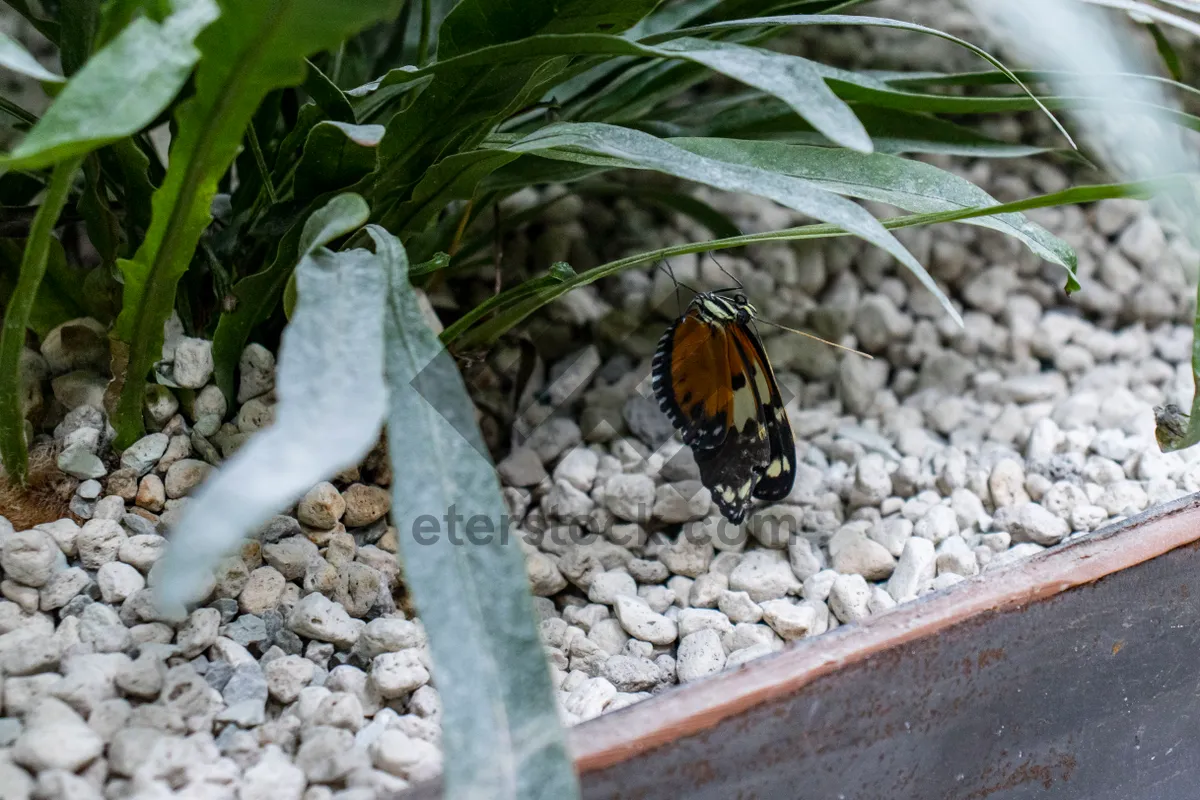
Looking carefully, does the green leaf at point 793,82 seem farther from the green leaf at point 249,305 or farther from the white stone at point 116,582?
the white stone at point 116,582

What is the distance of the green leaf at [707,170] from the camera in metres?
0.61

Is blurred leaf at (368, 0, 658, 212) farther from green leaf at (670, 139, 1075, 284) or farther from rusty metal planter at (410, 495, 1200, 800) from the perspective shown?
rusty metal planter at (410, 495, 1200, 800)

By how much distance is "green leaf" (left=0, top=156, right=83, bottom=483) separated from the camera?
2.06 ft

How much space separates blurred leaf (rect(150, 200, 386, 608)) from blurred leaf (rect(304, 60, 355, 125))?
0.62 ft

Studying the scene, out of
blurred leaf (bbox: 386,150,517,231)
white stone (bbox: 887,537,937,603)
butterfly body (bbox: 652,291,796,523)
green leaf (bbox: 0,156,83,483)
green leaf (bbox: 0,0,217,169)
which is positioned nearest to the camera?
green leaf (bbox: 0,0,217,169)

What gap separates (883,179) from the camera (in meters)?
0.77

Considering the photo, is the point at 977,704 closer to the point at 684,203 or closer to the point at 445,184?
the point at 445,184

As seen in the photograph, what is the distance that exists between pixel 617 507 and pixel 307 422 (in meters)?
0.54

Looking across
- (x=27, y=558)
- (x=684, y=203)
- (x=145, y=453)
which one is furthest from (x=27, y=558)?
(x=684, y=203)

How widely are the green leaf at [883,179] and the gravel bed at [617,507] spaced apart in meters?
0.29

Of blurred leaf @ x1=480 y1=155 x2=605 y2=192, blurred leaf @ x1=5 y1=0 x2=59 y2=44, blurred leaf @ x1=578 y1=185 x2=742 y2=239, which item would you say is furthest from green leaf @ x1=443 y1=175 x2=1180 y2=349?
blurred leaf @ x1=5 y1=0 x2=59 y2=44

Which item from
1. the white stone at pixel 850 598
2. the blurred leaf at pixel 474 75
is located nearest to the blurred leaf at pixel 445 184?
the blurred leaf at pixel 474 75

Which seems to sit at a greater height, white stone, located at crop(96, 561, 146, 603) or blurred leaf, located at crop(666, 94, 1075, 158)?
blurred leaf, located at crop(666, 94, 1075, 158)

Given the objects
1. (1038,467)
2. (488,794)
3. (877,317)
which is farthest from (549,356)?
(488,794)
